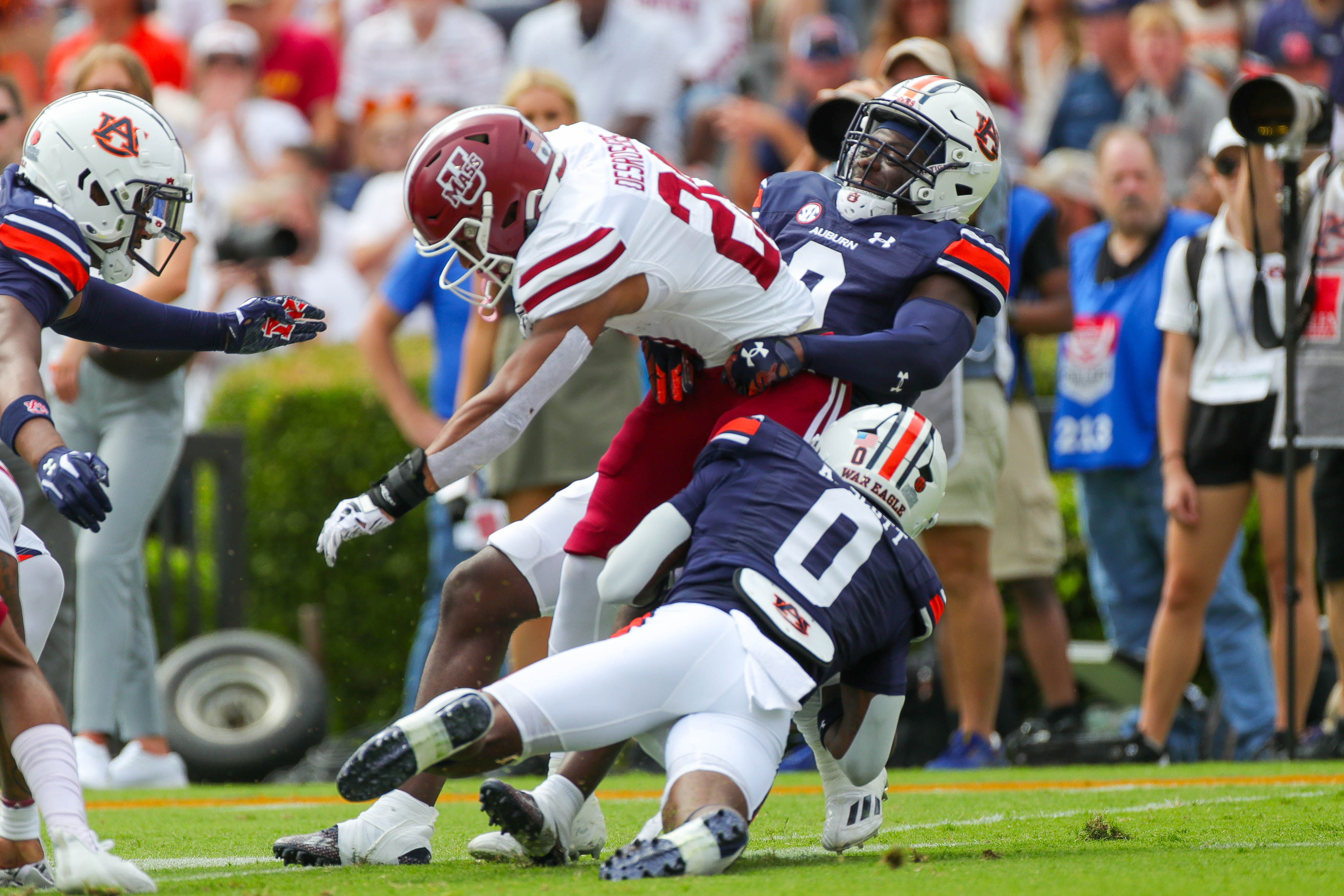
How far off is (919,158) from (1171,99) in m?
5.16

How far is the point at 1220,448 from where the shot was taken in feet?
21.3

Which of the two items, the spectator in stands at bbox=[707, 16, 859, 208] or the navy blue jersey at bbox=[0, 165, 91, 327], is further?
the spectator in stands at bbox=[707, 16, 859, 208]

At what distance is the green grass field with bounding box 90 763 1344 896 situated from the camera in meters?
3.24

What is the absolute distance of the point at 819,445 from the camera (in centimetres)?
391

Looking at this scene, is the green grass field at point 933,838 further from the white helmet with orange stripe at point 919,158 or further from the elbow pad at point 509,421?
the white helmet with orange stripe at point 919,158

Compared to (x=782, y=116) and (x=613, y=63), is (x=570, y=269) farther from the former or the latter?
(x=613, y=63)

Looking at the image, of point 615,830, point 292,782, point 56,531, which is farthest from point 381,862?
point 292,782

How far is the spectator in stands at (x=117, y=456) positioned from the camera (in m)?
6.14

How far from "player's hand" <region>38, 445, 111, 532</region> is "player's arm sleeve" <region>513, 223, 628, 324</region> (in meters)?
0.95

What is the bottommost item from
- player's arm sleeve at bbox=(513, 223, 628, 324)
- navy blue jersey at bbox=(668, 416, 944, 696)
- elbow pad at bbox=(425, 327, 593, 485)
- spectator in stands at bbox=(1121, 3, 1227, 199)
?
navy blue jersey at bbox=(668, 416, 944, 696)

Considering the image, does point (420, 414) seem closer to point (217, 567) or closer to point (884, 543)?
point (217, 567)

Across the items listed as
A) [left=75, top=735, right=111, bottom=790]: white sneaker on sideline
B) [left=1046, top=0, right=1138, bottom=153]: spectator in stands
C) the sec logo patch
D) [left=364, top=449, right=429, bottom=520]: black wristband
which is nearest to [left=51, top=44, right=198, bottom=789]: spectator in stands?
[left=75, top=735, right=111, bottom=790]: white sneaker on sideline

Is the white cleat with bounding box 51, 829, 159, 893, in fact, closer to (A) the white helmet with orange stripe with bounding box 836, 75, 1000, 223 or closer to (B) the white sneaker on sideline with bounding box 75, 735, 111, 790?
(A) the white helmet with orange stripe with bounding box 836, 75, 1000, 223

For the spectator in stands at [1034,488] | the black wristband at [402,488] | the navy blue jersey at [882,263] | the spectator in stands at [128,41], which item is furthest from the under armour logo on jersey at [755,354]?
→ the spectator in stands at [128,41]
